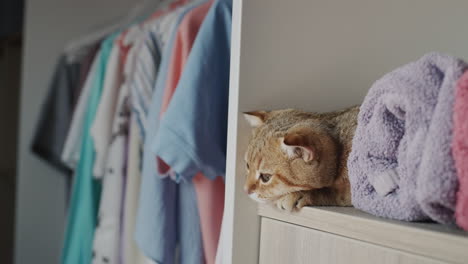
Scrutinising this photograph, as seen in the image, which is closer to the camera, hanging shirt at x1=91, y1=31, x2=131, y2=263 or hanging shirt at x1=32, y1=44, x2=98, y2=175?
hanging shirt at x1=91, y1=31, x2=131, y2=263

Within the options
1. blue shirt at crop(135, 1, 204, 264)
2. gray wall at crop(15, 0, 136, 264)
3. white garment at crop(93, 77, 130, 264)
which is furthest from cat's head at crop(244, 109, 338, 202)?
gray wall at crop(15, 0, 136, 264)

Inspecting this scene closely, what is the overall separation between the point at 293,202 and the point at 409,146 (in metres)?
0.19

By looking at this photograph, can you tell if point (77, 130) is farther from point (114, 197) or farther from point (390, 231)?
point (390, 231)

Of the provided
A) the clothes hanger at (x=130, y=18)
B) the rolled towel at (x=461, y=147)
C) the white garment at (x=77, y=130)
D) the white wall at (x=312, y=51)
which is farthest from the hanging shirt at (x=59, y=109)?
the rolled towel at (x=461, y=147)

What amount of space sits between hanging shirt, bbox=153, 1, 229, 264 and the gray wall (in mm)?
1071

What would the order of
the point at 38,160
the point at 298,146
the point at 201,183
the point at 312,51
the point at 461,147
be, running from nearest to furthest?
the point at 461,147 → the point at 298,146 → the point at 312,51 → the point at 201,183 → the point at 38,160

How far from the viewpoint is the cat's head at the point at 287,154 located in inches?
21.1

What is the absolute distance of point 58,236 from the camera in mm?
1744

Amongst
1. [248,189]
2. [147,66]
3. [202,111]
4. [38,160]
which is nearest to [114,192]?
Answer: [147,66]

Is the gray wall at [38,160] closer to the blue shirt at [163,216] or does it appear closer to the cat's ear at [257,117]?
the blue shirt at [163,216]

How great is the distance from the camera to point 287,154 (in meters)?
0.55

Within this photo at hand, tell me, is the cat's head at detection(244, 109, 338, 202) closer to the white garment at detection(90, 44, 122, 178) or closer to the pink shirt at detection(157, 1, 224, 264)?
the pink shirt at detection(157, 1, 224, 264)

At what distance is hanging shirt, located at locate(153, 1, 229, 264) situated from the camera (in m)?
0.83

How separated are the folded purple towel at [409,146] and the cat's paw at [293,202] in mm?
72
